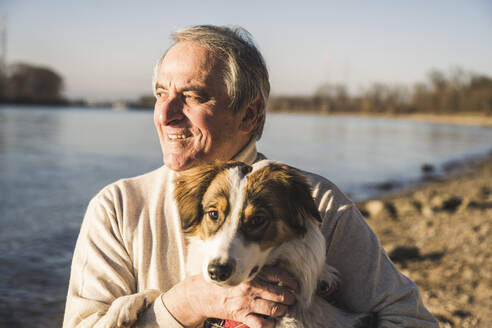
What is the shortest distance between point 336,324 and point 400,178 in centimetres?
1973

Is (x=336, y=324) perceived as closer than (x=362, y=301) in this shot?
Yes

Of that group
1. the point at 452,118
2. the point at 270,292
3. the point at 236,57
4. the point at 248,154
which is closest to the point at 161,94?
the point at 236,57

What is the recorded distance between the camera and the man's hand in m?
2.18

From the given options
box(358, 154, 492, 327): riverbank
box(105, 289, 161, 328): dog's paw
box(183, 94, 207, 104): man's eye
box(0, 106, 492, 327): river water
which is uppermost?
box(183, 94, 207, 104): man's eye

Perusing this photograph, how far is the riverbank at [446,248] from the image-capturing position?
218 inches

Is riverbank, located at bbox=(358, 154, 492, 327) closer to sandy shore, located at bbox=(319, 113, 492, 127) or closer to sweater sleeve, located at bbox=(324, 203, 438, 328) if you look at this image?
sweater sleeve, located at bbox=(324, 203, 438, 328)

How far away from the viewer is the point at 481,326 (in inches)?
196

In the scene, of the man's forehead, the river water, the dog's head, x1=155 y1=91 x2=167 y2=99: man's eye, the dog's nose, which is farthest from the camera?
the river water

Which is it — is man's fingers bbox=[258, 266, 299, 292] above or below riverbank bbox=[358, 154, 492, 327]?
above

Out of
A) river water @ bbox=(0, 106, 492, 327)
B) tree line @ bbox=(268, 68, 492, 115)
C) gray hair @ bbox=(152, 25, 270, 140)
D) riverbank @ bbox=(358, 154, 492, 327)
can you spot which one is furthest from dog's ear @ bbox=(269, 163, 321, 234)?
tree line @ bbox=(268, 68, 492, 115)

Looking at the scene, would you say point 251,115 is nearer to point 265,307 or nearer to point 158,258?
point 158,258

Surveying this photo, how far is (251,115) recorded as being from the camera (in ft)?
10.2

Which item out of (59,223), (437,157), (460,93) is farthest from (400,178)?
(460,93)

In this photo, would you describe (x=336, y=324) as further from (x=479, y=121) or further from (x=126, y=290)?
(x=479, y=121)
